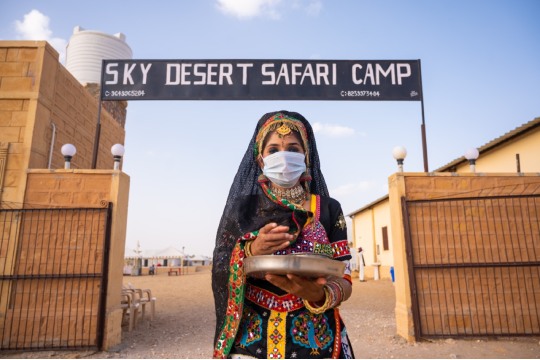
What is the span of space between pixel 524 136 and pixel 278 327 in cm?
1200

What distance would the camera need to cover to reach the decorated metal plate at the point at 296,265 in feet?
4.22

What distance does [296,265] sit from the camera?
1286mm

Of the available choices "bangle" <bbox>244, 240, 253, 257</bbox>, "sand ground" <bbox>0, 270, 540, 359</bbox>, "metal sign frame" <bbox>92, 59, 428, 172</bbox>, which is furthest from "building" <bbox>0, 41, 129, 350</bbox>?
"bangle" <bbox>244, 240, 253, 257</bbox>

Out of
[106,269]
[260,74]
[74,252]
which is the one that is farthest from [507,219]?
[74,252]

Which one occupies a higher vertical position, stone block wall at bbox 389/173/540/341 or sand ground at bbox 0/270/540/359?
stone block wall at bbox 389/173/540/341

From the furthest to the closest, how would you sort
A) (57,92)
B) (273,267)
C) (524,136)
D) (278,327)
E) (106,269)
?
1. (524,136)
2. (57,92)
3. (106,269)
4. (278,327)
5. (273,267)

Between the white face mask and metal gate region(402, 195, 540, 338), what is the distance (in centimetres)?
575

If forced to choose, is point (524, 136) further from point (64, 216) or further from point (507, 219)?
point (64, 216)

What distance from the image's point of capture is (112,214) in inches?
268

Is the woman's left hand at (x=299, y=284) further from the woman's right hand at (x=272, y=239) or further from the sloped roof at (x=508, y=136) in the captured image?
the sloped roof at (x=508, y=136)

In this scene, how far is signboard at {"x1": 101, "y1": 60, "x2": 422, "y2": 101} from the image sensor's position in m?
7.23

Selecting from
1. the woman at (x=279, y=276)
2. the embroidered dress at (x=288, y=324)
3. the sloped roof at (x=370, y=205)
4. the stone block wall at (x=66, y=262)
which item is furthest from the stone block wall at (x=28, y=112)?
the sloped roof at (x=370, y=205)

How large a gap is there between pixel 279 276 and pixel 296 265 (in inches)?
4.5

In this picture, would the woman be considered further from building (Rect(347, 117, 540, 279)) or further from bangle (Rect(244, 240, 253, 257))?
building (Rect(347, 117, 540, 279))
